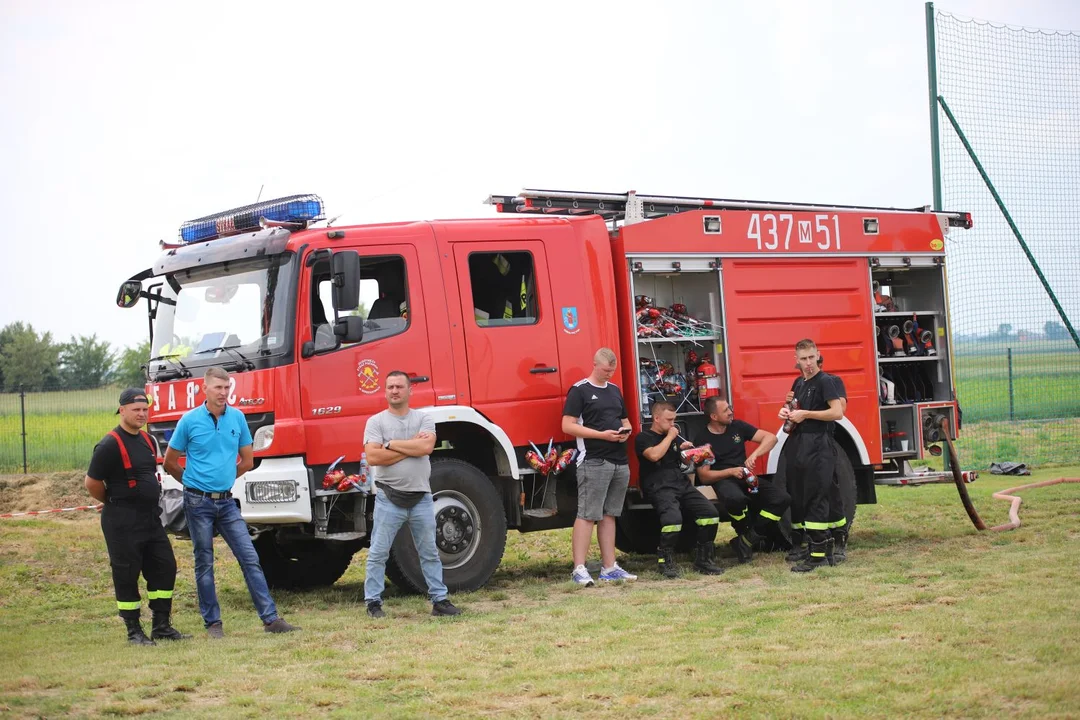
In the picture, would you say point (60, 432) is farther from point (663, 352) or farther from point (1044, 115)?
point (1044, 115)

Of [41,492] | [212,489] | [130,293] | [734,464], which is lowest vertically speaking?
[41,492]

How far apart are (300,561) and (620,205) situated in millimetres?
4281

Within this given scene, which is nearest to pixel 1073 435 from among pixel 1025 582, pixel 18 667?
pixel 1025 582

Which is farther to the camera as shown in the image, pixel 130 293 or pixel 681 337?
pixel 681 337

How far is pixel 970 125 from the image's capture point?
1631cm

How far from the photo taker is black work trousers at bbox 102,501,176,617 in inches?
319

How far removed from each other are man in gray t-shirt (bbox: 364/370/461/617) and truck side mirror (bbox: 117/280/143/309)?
272 centimetres

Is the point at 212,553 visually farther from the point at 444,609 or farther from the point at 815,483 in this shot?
the point at 815,483

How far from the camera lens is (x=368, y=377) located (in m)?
9.29

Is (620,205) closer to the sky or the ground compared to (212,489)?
closer to the sky

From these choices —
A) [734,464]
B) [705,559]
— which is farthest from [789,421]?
[705,559]

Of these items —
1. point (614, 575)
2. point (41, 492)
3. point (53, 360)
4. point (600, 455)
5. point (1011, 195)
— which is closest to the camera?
point (600, 455)

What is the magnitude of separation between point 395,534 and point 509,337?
196cm

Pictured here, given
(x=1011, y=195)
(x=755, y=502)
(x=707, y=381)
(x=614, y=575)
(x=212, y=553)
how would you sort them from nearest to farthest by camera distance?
(x=212, y=553)
(x=614, y=575)
(x=707, y=381)
(x=755, y=502)
(x=1011, y=195)
